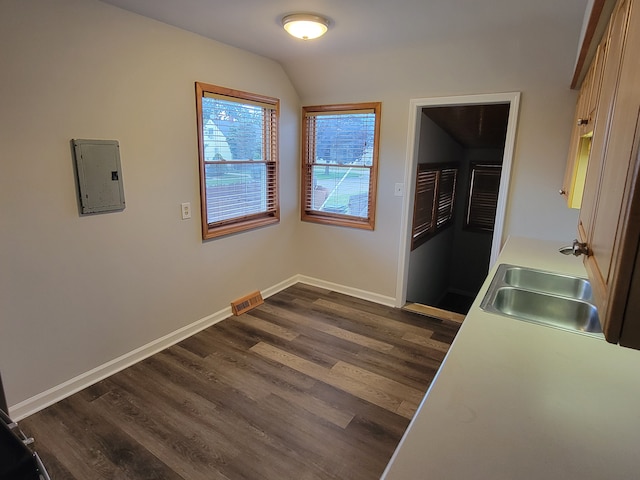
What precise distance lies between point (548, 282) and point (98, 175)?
289cm

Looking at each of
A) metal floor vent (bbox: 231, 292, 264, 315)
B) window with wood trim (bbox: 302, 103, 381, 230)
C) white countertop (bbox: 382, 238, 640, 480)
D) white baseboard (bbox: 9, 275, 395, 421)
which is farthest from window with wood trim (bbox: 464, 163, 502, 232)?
white countertop (bbox: 382, 238, 640, 480)

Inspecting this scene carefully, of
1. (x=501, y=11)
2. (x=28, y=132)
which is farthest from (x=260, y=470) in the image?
(x=501, y=11)

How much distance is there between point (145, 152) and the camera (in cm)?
260

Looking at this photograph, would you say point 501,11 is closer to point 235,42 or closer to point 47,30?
point 235,42

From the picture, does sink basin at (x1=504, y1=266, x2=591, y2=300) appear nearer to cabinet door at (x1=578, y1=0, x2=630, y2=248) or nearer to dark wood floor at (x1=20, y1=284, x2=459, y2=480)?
dark wood floor at (x1=20, y1=284, x2=459, y2=480)

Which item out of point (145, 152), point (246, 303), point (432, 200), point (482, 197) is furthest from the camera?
point (482, 197)

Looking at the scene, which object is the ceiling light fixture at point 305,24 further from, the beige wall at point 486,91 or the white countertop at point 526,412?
the white countertop at point 526,412

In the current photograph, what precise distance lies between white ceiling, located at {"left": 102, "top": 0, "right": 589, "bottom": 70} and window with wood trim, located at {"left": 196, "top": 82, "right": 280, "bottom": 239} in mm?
538

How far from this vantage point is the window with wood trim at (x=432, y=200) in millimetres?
3936

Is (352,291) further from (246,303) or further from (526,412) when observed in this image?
(526,412)

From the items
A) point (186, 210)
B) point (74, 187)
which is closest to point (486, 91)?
point (186, 210)

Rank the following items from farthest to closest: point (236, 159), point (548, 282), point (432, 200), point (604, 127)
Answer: point (432, 200)
point (236, 159)
point (548, 282)
point (604, 127)

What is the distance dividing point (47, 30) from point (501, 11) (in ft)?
8.71

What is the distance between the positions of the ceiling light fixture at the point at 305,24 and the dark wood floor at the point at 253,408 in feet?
7.83
